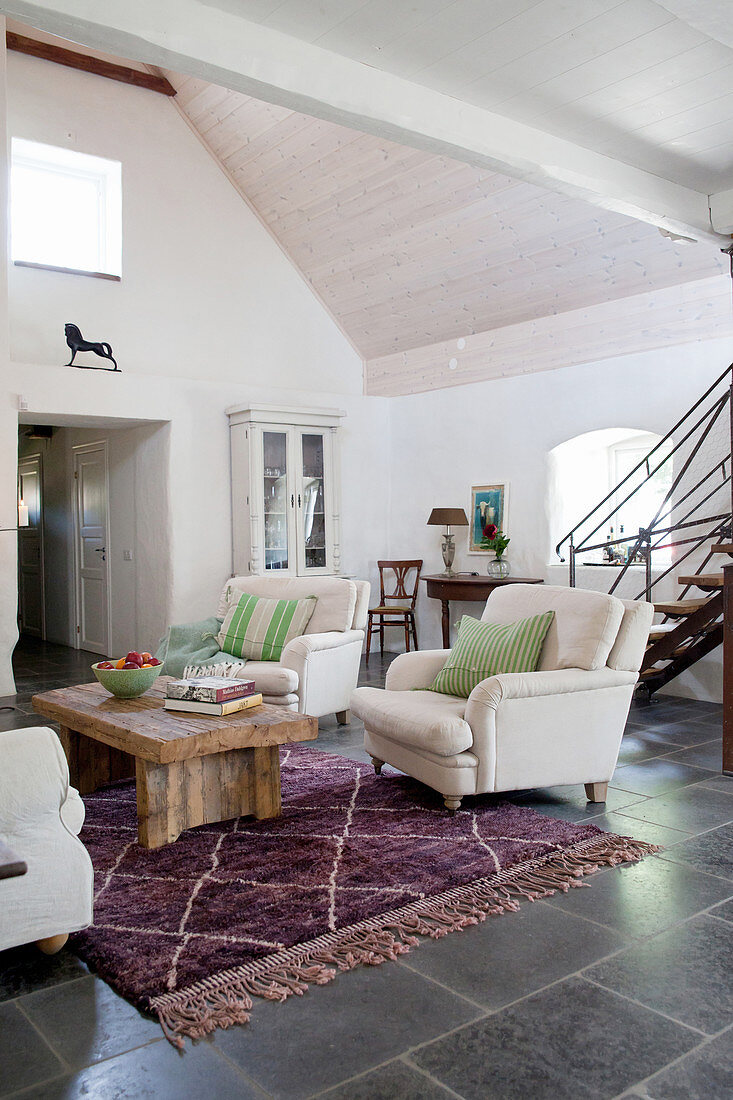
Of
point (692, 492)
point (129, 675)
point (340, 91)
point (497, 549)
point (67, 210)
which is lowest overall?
point (129, 675)

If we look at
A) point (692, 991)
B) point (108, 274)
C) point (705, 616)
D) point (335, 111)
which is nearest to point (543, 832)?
point (692, 991)

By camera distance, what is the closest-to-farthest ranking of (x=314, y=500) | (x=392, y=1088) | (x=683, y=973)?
(x=392, y=1088)
(x=683, y=973)
(x=314, y=500)

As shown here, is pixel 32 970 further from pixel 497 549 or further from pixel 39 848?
pixel 497 549

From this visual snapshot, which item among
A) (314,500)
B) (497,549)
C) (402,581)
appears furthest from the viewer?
(402,581)

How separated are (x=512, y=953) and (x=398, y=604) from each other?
584 cm

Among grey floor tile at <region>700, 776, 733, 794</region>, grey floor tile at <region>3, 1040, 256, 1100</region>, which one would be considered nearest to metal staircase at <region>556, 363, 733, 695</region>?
grey floor tile at <region>700, 776, 733, 794</region>

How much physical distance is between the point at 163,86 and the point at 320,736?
555 cm

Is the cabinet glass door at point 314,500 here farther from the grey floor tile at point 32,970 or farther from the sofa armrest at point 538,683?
the grey floor tile at point 32,970

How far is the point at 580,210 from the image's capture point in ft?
19.1

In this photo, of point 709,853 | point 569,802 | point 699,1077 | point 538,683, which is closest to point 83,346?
point 538,683

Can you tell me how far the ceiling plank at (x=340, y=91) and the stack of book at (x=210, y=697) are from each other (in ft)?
7.25

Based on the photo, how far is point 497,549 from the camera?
698cm

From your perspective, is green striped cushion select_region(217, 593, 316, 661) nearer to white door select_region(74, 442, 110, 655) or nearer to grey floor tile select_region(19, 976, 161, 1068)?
grey floor tile select_region(19, 976, 161, 1068)

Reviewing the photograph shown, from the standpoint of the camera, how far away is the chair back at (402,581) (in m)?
7.92
